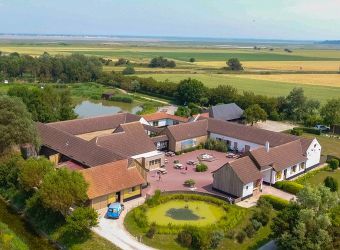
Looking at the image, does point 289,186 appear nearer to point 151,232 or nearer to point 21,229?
point 151,232

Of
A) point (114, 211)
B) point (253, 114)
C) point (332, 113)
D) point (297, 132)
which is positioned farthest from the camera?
point (253, 114)

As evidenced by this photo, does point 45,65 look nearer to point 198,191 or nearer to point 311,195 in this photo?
point 198,191

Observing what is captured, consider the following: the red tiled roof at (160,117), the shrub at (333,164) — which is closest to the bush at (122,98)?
the red tiled roof at (160,117)

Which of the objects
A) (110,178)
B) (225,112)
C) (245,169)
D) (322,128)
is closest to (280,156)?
(245,169)

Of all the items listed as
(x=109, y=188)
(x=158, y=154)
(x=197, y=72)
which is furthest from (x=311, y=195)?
(x=197, y=72)

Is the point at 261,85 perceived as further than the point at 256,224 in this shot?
Yes

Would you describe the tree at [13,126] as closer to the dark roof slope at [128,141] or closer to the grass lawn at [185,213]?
the dark roof slope at [128,141]

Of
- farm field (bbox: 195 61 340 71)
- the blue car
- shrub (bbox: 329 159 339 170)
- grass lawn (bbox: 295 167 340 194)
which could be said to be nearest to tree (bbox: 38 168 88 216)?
the blue car
